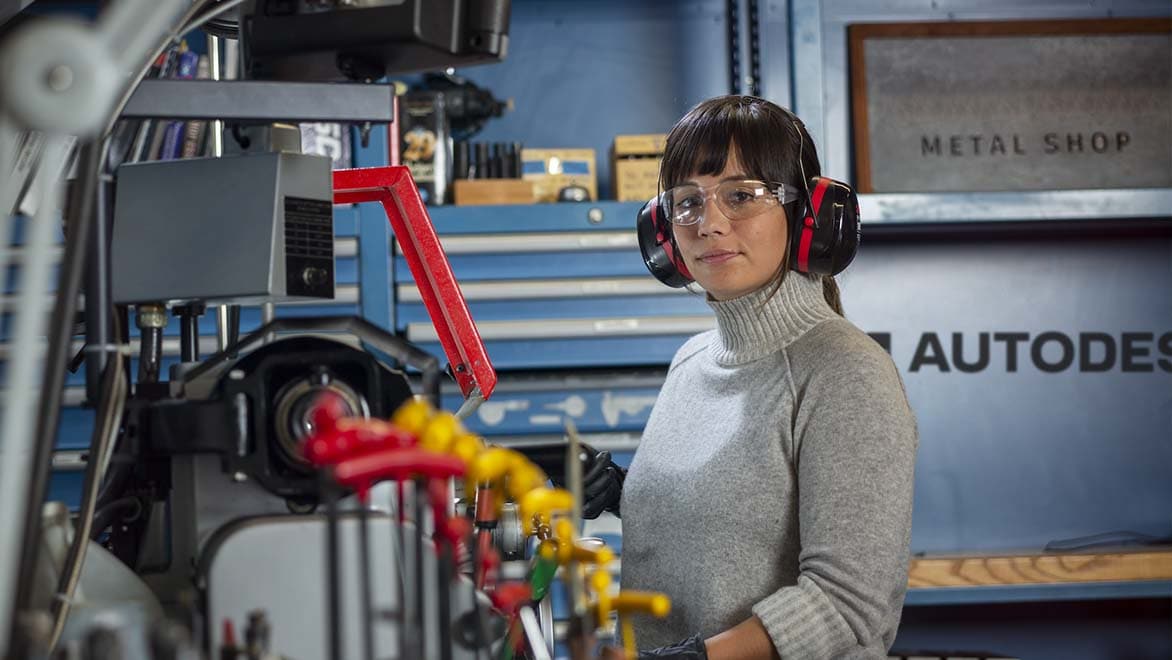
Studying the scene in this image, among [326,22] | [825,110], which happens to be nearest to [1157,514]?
[825,110]

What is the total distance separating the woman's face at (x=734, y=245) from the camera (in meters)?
1.34

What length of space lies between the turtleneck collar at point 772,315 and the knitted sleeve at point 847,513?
12cm

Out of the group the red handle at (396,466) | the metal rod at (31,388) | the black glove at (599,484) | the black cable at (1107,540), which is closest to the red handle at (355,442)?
the red handle at (396,466)

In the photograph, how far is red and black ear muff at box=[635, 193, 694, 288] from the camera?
144 centimetres

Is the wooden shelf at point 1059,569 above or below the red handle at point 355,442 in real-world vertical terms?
below

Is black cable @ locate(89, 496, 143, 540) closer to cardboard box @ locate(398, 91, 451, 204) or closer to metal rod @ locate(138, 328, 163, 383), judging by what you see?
metal rod @ locate(138, 328, 163, 383)

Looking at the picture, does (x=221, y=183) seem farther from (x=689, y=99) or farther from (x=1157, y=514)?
(x=1157, y=514)

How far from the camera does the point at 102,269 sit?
2.61 ft

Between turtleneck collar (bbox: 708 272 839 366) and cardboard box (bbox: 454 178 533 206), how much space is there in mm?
1179

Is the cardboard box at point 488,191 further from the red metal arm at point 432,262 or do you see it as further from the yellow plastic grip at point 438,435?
the yellow plastic grip at point 438,435

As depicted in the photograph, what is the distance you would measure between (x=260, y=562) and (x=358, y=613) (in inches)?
2.3

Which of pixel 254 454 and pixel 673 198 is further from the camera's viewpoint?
pixel 673 198

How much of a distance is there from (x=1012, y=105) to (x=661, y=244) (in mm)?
1603

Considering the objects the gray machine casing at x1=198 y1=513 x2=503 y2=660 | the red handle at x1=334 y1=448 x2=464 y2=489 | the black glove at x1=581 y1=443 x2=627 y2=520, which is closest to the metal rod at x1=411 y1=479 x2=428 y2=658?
the red handle at x1=334 y1=448 x2=464 y2=489
